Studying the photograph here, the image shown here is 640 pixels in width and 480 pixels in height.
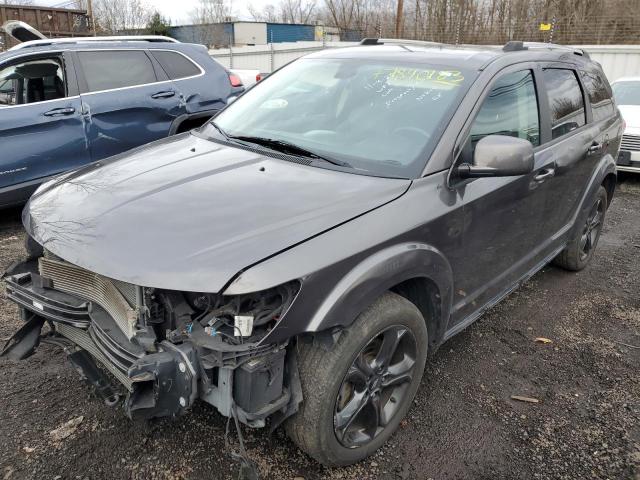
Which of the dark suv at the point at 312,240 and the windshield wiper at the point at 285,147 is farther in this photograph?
the windshield wiper at the point at 285,147

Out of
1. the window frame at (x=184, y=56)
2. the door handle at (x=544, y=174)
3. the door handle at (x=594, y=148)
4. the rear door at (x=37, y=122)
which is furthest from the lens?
the window frame at (x=184, y=56)

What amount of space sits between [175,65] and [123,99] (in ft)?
2.94

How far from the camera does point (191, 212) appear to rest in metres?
2.14

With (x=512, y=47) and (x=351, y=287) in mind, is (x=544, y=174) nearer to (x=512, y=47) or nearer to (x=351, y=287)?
(x=512, y=47)

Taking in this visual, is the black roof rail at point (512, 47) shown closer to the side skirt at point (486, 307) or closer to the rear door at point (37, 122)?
the side skirt at point (486, 307)

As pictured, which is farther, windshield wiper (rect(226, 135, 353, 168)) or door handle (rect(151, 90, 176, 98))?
door handle (rect(151, 90, 176, 98))

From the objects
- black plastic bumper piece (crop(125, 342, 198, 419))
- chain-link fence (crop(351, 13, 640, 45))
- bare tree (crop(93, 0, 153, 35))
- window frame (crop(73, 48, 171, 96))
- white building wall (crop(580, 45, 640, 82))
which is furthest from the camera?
bare tree (crop(93, 0, 153, 35))

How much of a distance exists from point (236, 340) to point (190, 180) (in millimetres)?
920

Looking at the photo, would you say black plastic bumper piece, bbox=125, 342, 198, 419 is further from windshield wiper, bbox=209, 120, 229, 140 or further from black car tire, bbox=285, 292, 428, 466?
windshield wiper, bbox=209, 120, 229, 140

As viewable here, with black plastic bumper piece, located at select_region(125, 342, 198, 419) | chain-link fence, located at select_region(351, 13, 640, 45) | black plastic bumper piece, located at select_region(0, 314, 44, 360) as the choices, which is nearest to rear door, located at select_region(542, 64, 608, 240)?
black plastic bumper piece, located at select_region(125, 342, 198, 419)

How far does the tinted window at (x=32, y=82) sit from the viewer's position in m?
5.13

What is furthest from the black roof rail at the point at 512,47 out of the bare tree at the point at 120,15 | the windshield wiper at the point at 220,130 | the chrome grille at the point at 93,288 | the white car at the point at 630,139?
the bare tree at the point at 120,15

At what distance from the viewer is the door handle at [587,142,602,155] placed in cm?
392

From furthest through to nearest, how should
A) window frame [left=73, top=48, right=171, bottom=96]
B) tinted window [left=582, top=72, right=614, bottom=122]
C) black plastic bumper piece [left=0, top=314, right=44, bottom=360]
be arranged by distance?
window frame [left=73, top=48, right=171, bottom=96] → tinted window [left=582, top=72, right=614, bottom=122] → black plastic bumper piece [left=0, top=314, right=44, bottom=360]
